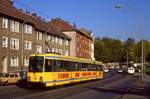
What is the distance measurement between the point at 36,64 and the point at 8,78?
26.7ft

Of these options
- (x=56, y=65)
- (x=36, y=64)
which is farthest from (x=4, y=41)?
(x=36, y=64)

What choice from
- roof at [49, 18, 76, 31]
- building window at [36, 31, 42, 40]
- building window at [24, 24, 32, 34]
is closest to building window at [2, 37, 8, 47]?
building window at [24, 24, 32, 34]

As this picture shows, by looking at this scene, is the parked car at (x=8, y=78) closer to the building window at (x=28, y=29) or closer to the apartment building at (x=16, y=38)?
the apartment building at (x=16, y=38)

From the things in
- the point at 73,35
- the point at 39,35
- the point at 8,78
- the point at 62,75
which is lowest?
the point at 8,78

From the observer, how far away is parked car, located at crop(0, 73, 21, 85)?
3791 cm

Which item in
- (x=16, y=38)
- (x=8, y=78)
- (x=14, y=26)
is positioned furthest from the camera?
(x=16, y=38)

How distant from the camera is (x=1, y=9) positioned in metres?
51.8

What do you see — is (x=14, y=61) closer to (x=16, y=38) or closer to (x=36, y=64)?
(x=16, y=38)

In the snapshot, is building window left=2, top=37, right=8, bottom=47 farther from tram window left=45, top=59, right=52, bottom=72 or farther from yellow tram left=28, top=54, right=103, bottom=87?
tram window left=45, top=59, right=52, bottom=72

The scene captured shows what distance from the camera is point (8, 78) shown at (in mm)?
38906

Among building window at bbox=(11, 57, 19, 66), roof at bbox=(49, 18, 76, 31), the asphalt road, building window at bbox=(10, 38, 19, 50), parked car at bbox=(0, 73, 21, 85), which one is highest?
roof at bbox=(49, 18, 76, 31)

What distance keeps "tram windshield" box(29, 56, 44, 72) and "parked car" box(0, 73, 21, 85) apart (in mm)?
6744

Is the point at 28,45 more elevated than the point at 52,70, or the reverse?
the point at 28,45

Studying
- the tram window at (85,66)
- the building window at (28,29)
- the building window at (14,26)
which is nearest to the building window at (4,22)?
the building window at (14,26)
